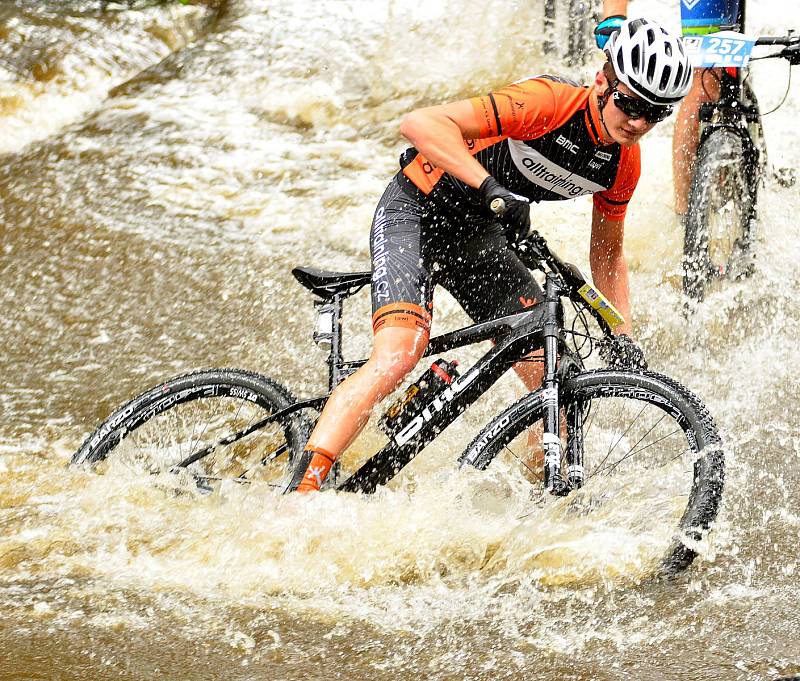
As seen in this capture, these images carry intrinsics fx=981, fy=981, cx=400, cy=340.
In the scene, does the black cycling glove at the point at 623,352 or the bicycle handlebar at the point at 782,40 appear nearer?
the black cycling glove at the point at 623,352

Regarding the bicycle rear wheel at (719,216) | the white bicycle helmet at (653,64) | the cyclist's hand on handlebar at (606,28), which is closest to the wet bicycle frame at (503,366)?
the white bicycle helmet at (653,64)

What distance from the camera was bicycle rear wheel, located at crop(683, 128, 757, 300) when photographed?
19.6 feet

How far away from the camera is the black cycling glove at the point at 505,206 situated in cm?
366

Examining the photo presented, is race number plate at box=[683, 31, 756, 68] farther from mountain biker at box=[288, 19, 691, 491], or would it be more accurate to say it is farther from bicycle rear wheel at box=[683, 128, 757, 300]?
mountain biker at box=[288, 19, 691, 491]

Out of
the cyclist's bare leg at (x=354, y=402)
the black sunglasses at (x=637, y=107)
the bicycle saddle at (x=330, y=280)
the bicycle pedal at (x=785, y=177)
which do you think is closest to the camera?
the black sunglasses at (x=637, y=107)

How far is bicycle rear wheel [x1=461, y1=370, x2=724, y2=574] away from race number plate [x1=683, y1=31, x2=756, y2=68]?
7.91 ft

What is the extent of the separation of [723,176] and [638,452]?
8.16ft

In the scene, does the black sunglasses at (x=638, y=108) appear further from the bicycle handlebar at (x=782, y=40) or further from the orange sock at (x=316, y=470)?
the bicycle handlebar at (x=782, y=40)

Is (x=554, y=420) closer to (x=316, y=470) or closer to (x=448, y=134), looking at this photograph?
(x=316, y=470)

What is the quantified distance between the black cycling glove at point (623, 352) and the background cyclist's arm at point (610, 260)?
1.19 feet

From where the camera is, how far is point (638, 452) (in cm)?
444

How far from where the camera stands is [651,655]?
341 centimetres

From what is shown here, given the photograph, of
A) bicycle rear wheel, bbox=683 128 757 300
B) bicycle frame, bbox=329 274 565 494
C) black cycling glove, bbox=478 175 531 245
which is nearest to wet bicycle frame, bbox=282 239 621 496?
bicycle frame, bbox=329 274 565 494

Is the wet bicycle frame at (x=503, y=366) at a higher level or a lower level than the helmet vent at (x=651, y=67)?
lower
